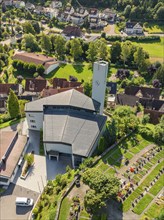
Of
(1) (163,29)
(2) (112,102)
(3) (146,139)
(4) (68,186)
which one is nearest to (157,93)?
(2) (112,102)

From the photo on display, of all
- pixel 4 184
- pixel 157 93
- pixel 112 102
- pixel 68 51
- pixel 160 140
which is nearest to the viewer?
pixel 4 184

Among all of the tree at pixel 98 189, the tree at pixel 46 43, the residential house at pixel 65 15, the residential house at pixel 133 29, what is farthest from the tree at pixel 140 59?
the tree at pixel 98 189

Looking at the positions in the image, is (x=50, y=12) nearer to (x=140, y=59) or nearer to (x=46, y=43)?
(x=46, y=43)

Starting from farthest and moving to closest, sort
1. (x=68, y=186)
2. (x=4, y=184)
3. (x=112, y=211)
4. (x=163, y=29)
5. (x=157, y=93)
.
Answer: (x=163, y=29), (x=157, y=93), (x=4, y=184), (x=68, y=186), (x=112, y=211)

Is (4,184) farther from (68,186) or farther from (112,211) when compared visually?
(112,211)

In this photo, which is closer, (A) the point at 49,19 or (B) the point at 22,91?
(B) the point at 22,91

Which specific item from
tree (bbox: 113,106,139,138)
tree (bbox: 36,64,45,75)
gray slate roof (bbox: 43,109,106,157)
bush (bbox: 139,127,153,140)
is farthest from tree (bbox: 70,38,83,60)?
bush (bbox: 139,127,153,140)

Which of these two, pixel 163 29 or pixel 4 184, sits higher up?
pixel 163 29

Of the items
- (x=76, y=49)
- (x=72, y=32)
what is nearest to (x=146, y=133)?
(x=76, y=49)
